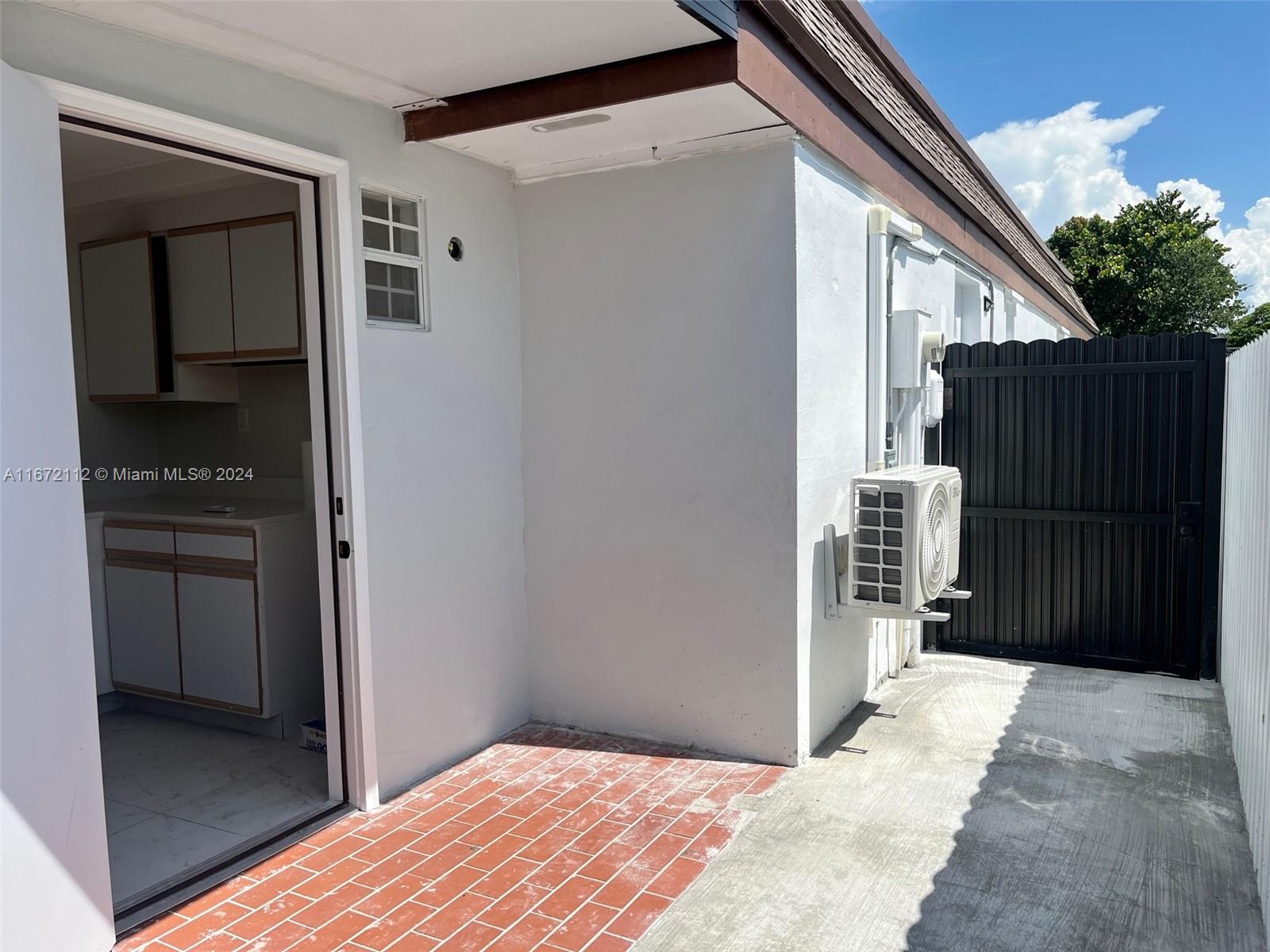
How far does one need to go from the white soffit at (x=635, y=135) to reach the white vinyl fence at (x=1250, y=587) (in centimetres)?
205

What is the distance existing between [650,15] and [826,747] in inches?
121

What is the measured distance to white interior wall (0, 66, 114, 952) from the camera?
7.13ft

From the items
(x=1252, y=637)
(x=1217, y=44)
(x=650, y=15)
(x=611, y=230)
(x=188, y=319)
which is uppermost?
(x=1217, y=44)

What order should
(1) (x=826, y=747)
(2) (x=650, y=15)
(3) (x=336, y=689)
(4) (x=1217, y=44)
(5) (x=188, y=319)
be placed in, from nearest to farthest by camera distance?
(2) (x=650, y=15), (3) (x=336, y=689), (1) (x=826, y=747), (5) (x=188, y=319), (4) (x=1217, y=44)

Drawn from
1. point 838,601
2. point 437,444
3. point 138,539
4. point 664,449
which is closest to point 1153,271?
point 838,601

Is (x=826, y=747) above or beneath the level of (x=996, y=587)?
beneath

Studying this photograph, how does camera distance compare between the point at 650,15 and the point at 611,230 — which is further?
the point at 611,230

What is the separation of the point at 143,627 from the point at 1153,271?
2768 cm

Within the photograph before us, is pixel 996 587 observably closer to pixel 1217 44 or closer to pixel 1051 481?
pixel 1051 481

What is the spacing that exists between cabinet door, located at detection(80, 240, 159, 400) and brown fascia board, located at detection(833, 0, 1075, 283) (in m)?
3.72

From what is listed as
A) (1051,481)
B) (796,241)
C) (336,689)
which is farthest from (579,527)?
(1051,481)

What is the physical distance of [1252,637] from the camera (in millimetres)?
3219

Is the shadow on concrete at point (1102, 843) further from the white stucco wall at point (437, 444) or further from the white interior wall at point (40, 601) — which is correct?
the white interior wall at point (40, 601)

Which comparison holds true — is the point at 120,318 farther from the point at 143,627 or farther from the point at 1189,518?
the point at 1189,518
